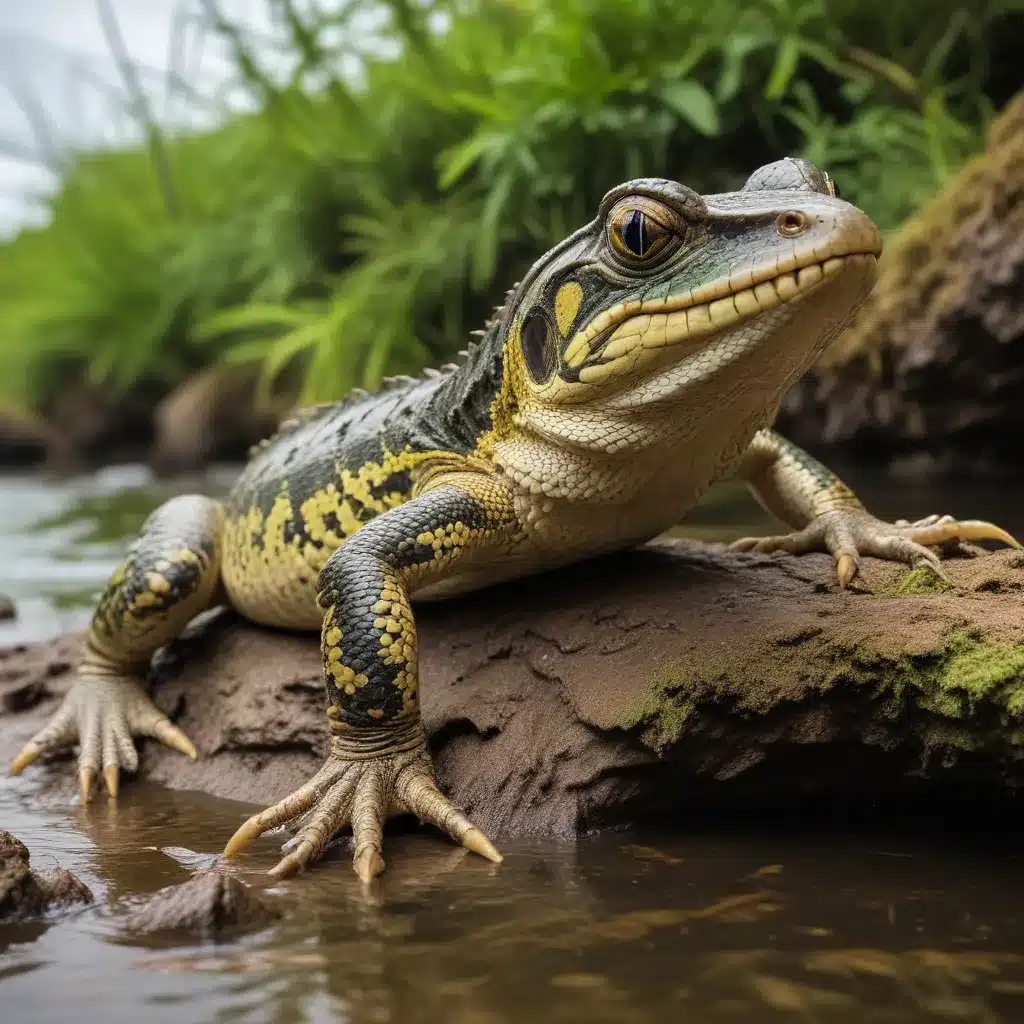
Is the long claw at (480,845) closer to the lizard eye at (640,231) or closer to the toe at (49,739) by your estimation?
the lizard eye at (640,231)

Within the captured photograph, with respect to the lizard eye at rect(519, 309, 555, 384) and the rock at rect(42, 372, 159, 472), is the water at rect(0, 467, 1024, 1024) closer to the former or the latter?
the lizard eye at rect(519, 309, 555, 384)

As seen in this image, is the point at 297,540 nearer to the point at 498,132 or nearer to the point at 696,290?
the point at 696,290

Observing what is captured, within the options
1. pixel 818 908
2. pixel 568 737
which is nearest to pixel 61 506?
pixel 568 737

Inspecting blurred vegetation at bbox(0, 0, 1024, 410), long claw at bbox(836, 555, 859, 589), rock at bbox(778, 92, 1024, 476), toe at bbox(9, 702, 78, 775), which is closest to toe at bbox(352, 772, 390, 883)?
long claw at bbox(836, 555, 859, 589)

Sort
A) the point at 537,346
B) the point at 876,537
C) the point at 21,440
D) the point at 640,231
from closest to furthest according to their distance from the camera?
1. the point at 640,231
2. the point at 537,346
3. the point at 876,537
4. the point at 21,440

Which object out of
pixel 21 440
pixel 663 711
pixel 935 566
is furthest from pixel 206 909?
pixel 21 440

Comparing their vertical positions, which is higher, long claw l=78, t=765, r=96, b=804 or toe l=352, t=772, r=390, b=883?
long claw l=78, t=765, r=96, b=804

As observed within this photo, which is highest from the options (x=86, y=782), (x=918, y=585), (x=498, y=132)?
(x=498, y=132)
